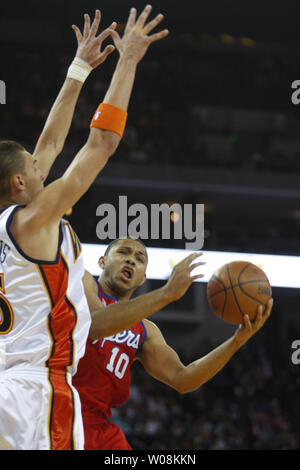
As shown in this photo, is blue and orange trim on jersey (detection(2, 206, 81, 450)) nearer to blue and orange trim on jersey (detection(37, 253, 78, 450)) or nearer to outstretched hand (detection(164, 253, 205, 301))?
blue and orange trim on jersey (detection(37, 253, 78, 450))

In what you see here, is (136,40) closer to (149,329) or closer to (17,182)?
(17,182)

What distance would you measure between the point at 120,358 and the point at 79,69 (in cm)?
156

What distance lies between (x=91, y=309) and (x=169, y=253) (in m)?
8.24

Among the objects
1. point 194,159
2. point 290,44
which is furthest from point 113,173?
point 290,44

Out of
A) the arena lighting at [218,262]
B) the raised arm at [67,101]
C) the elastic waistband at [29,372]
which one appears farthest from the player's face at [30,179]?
the arena lighting at [218,262]

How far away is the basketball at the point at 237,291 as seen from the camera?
10.7 feet

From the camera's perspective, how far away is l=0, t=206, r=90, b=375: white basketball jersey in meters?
2.53

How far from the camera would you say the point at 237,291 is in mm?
3293

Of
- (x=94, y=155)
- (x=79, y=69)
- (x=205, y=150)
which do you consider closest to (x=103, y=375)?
(x=94, y=155)

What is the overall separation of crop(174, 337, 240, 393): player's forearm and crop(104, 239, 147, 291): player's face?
60 cm

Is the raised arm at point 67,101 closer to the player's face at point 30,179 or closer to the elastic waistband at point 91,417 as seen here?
the player's face at point 30,179

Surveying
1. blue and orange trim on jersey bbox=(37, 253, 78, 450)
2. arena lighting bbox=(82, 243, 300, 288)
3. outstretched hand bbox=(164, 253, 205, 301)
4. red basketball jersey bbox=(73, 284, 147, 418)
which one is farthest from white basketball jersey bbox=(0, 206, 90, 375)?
arena lighting bbox=(82, 243, 300, 288)

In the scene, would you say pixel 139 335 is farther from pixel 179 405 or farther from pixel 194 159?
pixel 194 159

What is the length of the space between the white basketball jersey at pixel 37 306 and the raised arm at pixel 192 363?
0.97 meters
